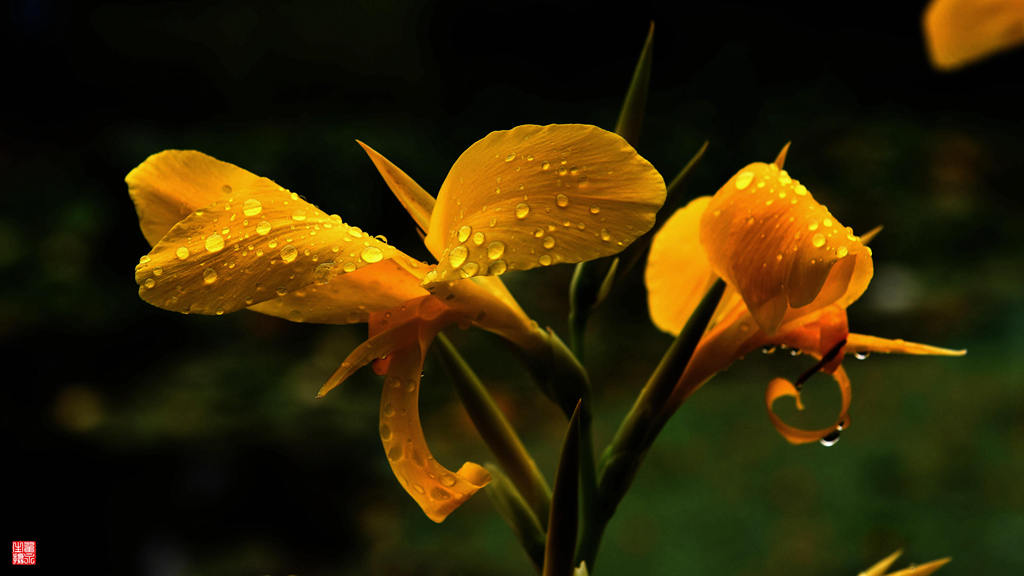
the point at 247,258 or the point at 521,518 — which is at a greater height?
the point at 247,258

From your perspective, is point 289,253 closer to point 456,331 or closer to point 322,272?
point 322,272

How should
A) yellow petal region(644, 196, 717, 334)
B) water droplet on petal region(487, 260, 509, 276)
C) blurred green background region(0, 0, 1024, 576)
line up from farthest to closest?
blurred green background region(0, 0, 1024, 576), yellow petal region(644, 196, 717, 334), water droplet on petal region(487, 260, 509, 276)

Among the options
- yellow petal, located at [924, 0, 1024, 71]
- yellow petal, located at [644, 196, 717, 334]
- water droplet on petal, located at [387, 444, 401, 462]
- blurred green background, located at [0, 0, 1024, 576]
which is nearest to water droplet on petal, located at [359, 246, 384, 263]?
water droplet on petal, located at [387, 444, 401, 462]

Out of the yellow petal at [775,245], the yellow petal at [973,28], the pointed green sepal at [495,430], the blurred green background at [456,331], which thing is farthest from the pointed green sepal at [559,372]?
the blurred green background at [456,331]

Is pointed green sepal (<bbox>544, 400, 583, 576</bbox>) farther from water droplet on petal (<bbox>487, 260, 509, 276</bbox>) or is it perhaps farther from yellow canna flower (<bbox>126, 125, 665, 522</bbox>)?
water droplet on petal (<bbox>487, 260, 509, 276</bbox>)

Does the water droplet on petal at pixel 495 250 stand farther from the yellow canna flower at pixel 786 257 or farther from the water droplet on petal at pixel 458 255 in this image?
the yellow canna flower at pixel 786 257

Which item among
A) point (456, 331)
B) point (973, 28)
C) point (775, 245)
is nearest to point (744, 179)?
point (775, 245)
